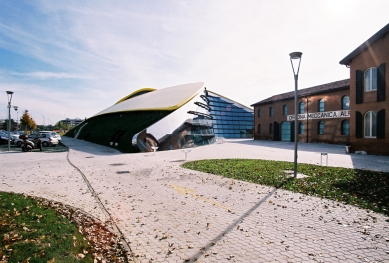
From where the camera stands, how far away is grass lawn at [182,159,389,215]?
699 cm

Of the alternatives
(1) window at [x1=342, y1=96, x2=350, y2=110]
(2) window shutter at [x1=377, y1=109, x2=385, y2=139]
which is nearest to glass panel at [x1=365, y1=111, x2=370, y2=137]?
(2) window shutter at [x1=377, y1=109, x2=385, y2=139]

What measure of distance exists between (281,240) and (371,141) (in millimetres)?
18662

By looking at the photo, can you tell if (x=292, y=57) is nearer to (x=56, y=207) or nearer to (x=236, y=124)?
(x=56, y=207)

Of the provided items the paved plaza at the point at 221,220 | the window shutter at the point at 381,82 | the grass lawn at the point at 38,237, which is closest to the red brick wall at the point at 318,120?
the window shutter at the point at 381,82

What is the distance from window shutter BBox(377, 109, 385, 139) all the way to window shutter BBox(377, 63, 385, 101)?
1.09m

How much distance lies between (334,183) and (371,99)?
13.6 meters

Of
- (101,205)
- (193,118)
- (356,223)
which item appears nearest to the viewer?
(356,223)

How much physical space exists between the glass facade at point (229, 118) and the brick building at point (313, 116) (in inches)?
539

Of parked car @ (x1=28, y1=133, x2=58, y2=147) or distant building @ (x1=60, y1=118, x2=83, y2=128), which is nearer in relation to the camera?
parked car @ (x1=28, y1=133, x2=58, y2=147)

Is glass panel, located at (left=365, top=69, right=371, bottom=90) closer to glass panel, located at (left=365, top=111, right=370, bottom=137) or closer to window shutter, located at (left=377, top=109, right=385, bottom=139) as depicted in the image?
glass panel, located at (left=365, top=111, right=370, bottom=137)

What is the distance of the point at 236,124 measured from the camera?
60.2 meters

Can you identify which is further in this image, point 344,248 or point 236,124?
point 236,124

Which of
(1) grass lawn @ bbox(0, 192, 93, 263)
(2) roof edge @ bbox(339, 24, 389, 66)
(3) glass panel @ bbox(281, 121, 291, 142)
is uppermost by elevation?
(2) roof edge @ bbox(339, 24, 389, 66)

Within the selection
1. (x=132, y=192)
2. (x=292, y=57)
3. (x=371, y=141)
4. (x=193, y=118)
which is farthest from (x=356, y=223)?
(x=193, y=118)
